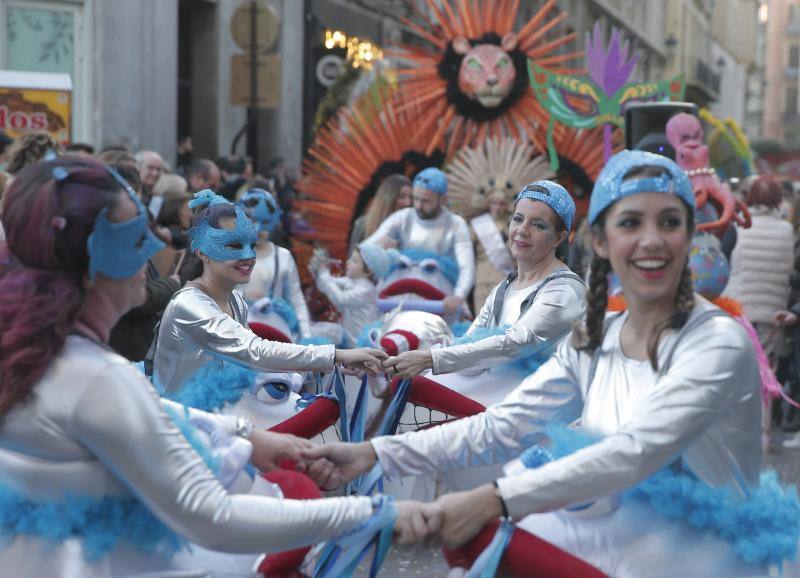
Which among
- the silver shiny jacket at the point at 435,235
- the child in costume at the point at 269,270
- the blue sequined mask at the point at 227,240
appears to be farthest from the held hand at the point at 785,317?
the blue sequined mask at the point at 227,240

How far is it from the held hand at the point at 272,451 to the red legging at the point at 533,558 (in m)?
0.61

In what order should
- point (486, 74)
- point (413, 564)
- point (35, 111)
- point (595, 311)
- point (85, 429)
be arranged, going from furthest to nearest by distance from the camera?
point (486, 74)
point (35, 111)
point (413, 564)
point (595, 311)
point (85, 429)

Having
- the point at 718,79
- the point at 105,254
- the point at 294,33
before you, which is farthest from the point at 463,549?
the point at 718,79

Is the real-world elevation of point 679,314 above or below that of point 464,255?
above

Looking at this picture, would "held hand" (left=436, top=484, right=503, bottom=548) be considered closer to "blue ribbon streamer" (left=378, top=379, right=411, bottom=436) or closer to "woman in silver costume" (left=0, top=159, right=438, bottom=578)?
"woman in silver costume" (left=0, top=159, right=438, bottom=578)

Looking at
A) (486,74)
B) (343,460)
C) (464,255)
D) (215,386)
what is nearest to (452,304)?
(464,255)

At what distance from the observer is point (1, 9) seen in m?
14.1

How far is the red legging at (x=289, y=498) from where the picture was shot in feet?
10.5

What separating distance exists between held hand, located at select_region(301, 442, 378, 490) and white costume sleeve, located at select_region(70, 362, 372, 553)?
0.61 metres

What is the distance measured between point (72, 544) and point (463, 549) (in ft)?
3.02

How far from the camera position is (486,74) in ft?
36.9

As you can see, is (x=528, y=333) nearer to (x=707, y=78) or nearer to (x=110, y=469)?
(x=110, y=469)

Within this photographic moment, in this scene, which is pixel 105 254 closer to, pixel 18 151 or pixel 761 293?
pixel 18 151

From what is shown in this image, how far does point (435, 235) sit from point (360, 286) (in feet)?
2.17
